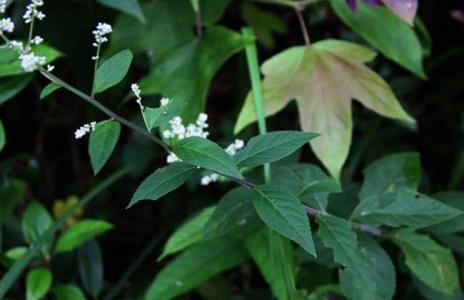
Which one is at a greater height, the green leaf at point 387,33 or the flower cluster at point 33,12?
the flower cluster at point 33,12

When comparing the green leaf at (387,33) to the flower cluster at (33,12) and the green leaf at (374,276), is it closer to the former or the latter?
the green leaf at (374,276)

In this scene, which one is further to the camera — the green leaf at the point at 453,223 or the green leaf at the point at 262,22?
the green leaf at the point at 262,22

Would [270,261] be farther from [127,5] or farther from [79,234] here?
[127,5]

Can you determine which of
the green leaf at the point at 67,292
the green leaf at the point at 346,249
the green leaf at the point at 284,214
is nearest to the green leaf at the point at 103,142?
the green leaf at the point at 284,214

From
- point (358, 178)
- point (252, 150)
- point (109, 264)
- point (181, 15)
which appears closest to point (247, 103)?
point (181, 15)

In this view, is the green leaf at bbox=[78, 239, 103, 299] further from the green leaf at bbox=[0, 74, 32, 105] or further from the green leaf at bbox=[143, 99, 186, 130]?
the green leaf at bbox=[143, 99, 186, 130]

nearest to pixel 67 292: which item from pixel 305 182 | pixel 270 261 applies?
pixel 270 261

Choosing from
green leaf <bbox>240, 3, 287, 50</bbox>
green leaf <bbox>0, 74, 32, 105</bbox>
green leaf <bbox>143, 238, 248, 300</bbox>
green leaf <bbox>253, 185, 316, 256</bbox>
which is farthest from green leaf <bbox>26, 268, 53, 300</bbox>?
green leaf <bbox>240, 3, 287, 50</bbox>
